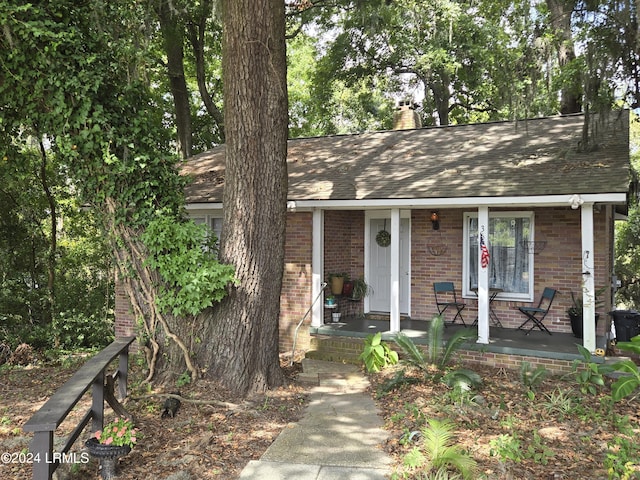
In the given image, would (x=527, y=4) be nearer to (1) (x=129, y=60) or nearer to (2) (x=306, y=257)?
(2) (x=306, y=257)

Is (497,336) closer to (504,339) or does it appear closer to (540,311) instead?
(504,339)

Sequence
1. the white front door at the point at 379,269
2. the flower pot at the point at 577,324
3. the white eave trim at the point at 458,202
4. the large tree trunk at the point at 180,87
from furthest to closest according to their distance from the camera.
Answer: the large tree trunk at the point at 180,87 < the white front door at the point at 379,269 < the flower pot at the point at 577,324 < the white eave trim at the point at 458,202

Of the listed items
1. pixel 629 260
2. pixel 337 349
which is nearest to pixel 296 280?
pixel 337 349

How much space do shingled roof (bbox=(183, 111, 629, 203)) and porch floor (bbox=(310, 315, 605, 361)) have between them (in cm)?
241

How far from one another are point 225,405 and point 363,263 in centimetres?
563

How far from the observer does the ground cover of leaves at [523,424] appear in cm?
424

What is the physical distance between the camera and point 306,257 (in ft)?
31.4

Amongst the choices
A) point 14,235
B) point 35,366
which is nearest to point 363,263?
point 35,366

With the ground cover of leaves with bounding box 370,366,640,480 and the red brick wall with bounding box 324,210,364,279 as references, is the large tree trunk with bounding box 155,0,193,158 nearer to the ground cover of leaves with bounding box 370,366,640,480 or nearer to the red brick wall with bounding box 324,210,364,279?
the red brick wall with bounding box 324,210,364,279

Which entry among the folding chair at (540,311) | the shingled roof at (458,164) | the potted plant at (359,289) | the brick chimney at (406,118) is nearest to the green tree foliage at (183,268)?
the shingled roof at (458,164)

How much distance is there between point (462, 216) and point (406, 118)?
4.42 meters

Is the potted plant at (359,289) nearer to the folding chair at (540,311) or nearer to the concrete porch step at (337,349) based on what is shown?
the concrete porch step at (337,349)

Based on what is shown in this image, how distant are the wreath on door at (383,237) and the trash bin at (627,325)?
454cm

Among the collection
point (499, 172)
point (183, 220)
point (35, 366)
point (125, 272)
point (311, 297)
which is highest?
point (499, 172)
